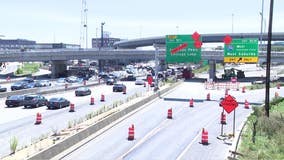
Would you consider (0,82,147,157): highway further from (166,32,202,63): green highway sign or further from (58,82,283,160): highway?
(166,32,202,63): green highway sign

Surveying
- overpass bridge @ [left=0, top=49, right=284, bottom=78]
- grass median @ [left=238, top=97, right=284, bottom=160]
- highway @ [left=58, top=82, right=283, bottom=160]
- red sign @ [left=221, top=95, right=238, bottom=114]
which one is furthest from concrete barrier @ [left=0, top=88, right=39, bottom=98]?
overpass bridge @ [left=0, top=49, right=284, bottom=78]

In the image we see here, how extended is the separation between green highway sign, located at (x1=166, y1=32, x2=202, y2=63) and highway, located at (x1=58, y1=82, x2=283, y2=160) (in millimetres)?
12748

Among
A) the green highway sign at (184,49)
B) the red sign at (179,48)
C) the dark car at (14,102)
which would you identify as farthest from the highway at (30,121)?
the red sign at (179,48)

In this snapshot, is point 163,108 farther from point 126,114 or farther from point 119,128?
point 119,128

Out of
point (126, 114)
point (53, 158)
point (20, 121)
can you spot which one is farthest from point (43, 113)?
point (53, 158)

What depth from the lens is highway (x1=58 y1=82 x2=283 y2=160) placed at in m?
21.7

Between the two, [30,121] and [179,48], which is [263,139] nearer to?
[30,121]

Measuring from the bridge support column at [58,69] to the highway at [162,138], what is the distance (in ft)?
217

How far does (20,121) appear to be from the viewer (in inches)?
1284

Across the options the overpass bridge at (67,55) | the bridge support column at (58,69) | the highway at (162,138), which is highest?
the overpass bridge at (67,55)

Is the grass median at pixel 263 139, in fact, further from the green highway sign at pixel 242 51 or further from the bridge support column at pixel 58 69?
the bridge support column at pixel 58 69

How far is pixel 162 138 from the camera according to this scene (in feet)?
86.3

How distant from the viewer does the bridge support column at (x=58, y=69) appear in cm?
10369

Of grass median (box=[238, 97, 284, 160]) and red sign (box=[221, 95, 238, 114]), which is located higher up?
red sign (box=[221, 95, 238, 114])
